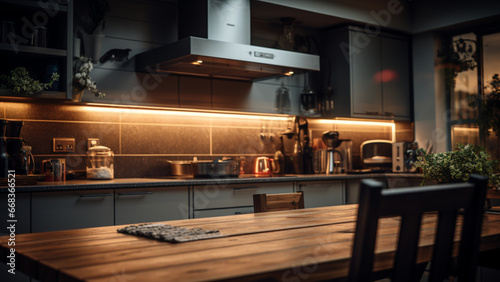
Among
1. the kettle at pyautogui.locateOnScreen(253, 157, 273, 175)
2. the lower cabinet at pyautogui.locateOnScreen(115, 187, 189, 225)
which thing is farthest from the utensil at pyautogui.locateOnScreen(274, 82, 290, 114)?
the lower cabinet at pyautogui.locateOnScreen(115, 187, 189, 225)

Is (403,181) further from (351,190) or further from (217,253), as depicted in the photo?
(217,253)

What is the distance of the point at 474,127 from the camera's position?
Answer: 466 centimetres

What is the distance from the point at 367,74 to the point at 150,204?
101 inches

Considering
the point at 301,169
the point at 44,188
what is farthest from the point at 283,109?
the point at 44,188

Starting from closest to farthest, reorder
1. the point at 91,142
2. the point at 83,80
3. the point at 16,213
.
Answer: the point at 16,213 → the point at 83,80 → the point at 91,142

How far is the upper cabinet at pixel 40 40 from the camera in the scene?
298cm

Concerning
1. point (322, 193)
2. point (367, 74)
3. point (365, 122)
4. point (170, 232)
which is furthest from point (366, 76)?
point (170, 232)

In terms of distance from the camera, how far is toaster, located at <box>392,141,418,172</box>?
449cm

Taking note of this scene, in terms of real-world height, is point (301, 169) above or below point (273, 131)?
below

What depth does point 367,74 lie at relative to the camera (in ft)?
15.3

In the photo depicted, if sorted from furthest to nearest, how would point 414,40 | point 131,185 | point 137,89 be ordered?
1. point 414,40
2. point 137,89
3. point 131,185

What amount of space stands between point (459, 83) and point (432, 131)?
0.53 m

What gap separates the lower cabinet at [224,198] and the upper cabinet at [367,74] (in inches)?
55.0

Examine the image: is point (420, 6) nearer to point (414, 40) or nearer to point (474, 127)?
point (414, 40)
